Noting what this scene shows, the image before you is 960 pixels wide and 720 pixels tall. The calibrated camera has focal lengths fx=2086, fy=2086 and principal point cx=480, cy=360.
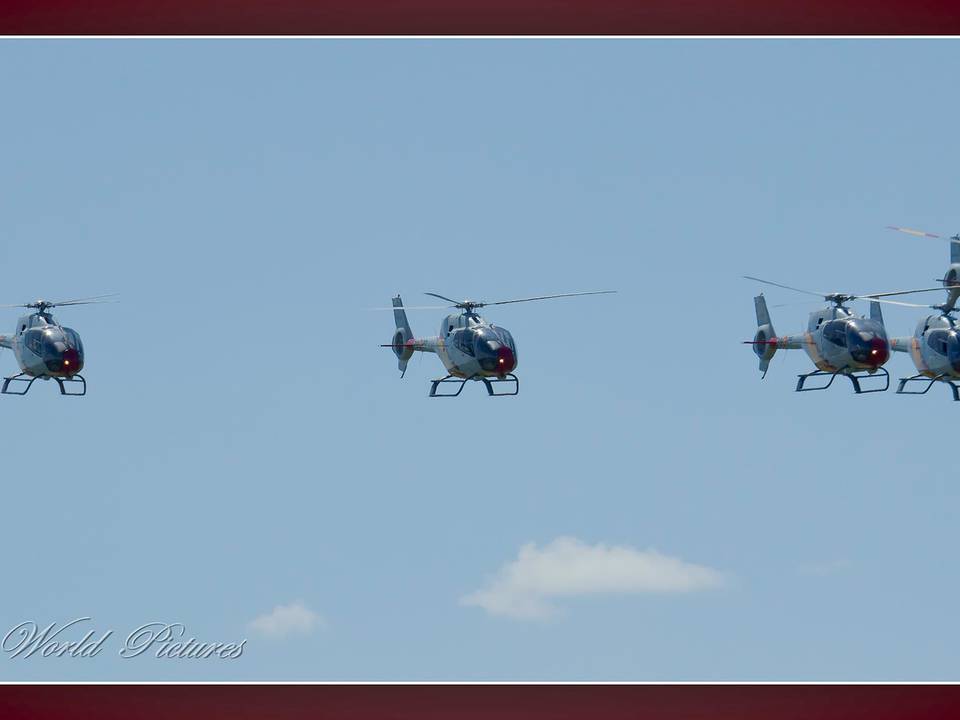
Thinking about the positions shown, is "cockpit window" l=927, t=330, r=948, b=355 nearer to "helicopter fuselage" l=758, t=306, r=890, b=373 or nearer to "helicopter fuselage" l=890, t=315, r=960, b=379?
"helicopter fuselage" l=890, t=315, r=960, b=379

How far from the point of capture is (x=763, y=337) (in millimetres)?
53812

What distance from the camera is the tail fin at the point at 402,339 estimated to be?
54.1 m

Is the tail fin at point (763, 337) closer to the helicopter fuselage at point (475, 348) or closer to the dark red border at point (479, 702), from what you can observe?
the helicopter fuselage at point (475, 348)

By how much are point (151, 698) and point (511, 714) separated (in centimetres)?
629

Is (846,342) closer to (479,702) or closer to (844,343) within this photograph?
(844,343)

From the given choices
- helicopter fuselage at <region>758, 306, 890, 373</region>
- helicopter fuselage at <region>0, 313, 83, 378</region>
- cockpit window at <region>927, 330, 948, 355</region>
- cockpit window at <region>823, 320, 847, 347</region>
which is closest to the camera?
cockpit window at <region>927, 330, 948, 355</region>

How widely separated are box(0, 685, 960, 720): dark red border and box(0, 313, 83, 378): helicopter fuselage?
15363 millimetres

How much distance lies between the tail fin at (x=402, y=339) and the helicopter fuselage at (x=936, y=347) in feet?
42.0

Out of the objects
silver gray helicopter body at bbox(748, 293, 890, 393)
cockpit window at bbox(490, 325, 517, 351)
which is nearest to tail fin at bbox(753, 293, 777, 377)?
silver gray helicopter body at bbox(748, 293, 890, 393)

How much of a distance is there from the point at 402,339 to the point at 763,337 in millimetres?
9345

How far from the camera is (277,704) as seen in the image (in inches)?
1437

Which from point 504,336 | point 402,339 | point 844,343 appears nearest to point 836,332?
point 844,343

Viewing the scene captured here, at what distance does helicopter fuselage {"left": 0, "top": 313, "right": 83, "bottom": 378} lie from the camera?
50125 mm

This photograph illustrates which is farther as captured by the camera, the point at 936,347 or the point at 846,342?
the point at 846,342
